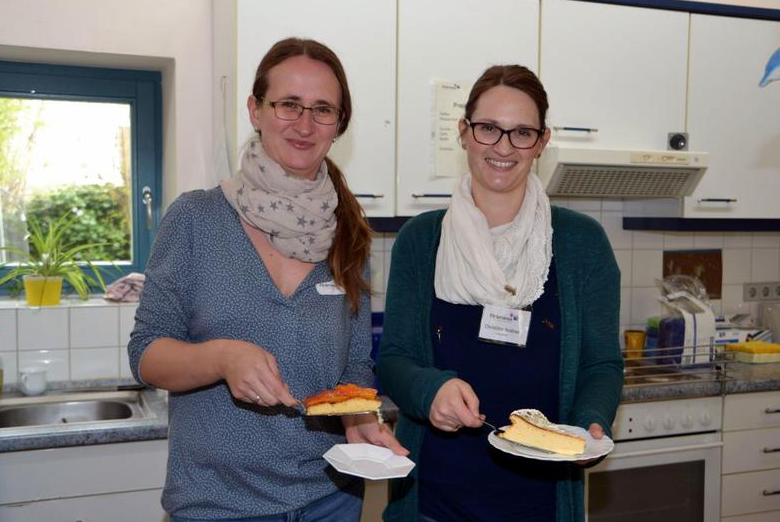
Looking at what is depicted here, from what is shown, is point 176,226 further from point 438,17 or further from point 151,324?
point 438,17

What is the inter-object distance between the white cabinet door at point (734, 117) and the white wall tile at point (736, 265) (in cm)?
41

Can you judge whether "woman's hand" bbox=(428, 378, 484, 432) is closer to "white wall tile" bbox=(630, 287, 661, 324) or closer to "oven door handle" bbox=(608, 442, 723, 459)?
"oven door handle" bbox=(608, 442, 723, 459)

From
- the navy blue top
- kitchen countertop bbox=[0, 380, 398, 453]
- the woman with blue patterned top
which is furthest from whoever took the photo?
kitchen countertop bbox=[0, 380, 398, 453]

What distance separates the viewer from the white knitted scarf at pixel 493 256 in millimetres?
1544

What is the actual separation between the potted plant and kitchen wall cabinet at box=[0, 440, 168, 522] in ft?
2.26

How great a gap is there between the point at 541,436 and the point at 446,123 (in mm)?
1480

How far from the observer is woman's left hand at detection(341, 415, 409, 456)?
1356mm

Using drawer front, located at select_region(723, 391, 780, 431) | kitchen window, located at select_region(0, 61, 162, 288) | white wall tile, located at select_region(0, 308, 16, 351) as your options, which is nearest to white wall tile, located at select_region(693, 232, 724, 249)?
drawer front, located at select_region(723, 391, 780, 431)

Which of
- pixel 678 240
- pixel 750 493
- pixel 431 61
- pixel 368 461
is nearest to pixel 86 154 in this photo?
pixel 431 61

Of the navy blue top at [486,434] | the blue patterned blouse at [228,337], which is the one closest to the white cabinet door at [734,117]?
the navy blue top at [486,434]

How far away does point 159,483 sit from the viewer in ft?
7.26

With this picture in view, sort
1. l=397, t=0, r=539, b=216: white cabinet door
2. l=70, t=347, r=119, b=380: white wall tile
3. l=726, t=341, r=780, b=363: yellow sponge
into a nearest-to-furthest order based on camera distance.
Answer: l=397, t=0, r=539, b=216: white cabinet door < l=70, t=347, r=119, b=380: white wall tile < l=726, t=341, r=780, b=363: yellow sponge

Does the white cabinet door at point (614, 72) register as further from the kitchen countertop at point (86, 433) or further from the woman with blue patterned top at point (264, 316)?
the woman with blue patterned top at point (264, 316)

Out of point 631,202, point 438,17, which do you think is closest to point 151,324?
point 438,17
